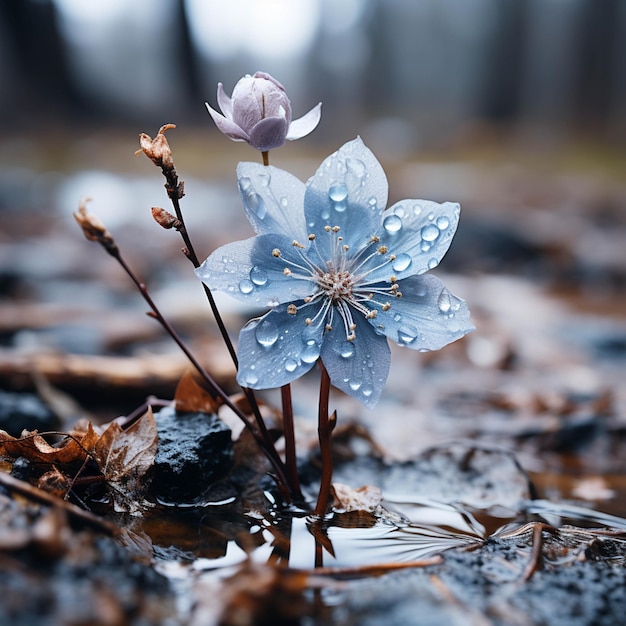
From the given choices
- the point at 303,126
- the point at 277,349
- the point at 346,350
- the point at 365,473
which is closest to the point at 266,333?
the point at 277,349

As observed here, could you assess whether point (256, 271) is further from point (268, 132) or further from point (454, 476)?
point (454, 476)

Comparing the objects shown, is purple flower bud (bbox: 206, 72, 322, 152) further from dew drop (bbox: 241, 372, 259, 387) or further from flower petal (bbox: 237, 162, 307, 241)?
dew drop (bbox: 241, 372, 259, 387)

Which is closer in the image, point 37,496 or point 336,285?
point 37,496

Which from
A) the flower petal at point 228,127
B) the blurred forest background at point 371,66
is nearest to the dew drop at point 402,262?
the flower petal at point 228,127

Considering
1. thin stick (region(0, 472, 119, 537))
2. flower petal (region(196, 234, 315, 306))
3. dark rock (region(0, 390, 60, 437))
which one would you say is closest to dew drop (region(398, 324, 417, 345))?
flower petal (region(196, 234, 315, 306))

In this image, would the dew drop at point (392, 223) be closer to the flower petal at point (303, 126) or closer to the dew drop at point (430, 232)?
the dew drop at point (430, 232)
